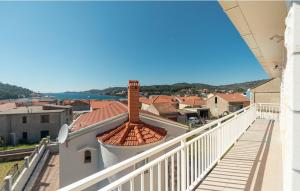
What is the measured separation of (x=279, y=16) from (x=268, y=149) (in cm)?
381

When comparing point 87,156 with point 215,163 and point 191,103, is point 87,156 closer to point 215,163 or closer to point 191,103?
point 215,163

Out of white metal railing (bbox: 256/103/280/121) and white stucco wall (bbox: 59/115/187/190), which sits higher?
white metal railing (bbox: 256/103/280/121)

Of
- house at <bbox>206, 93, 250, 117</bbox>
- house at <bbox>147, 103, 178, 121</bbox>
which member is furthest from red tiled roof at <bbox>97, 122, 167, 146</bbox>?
house at <bbox>206, 93, 250, 117</bbox>

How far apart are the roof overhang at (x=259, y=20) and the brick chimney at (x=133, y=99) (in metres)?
6.23

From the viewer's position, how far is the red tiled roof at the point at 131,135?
383 inches

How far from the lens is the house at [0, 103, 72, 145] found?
28484 millimetres

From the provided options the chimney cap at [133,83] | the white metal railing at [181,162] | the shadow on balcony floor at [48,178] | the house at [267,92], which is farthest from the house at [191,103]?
the white metal railing at [181,162]

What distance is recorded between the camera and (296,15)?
135cm

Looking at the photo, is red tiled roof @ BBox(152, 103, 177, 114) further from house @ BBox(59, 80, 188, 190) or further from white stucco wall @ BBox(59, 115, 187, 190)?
white stucco wall @ BBox(59, 115, 187, 190)

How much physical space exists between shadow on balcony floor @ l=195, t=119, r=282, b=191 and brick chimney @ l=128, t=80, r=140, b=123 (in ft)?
16.9

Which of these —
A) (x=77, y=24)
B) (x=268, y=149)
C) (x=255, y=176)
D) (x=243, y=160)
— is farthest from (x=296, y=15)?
(x=77, y=24)

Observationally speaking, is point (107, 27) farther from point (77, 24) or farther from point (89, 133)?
point (89, 133)

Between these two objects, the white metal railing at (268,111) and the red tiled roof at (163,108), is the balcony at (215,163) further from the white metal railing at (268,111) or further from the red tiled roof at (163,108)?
the red tiled roof at (163,108)

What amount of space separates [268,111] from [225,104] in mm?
32317
